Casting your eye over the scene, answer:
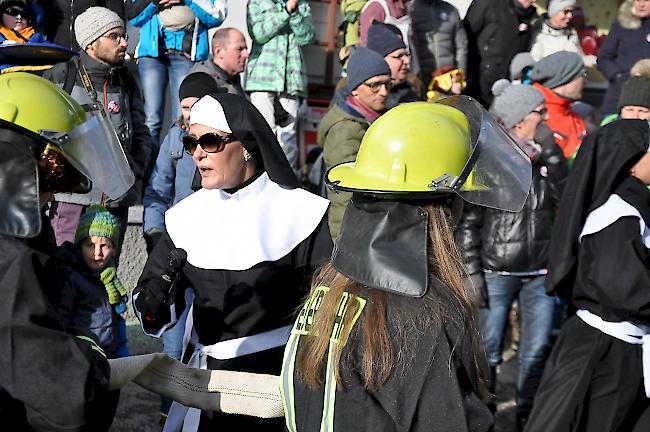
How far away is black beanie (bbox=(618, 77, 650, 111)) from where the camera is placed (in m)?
5.79

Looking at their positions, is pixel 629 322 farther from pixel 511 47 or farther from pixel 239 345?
pixel 511 47

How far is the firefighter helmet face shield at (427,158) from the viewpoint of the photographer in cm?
242

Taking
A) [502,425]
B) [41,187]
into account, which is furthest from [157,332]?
[502,425]

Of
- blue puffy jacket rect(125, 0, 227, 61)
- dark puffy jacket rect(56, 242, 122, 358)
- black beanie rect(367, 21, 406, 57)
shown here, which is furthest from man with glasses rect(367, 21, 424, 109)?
dark puffy jacket rect(56, 242, 122, 358)

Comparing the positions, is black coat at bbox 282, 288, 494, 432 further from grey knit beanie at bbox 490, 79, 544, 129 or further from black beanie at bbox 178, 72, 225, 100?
grey knit beanie at bbox 490, 79, 544, 129

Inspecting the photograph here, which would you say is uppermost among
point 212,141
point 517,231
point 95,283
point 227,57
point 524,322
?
point 227,57

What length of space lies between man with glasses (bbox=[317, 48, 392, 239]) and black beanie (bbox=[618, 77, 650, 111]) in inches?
60.7

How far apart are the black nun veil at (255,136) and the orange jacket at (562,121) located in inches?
148

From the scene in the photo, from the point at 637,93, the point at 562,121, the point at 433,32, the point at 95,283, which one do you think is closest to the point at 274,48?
the point at 433,32

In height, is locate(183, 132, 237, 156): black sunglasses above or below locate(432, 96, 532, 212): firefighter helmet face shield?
below

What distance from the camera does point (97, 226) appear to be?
4.75 m

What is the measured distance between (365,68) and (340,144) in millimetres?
577

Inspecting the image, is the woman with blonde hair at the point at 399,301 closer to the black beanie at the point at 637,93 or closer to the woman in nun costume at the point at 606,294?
the woman in nun costume at the point at 606,294

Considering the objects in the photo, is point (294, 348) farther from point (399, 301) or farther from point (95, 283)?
point (95, 283)
